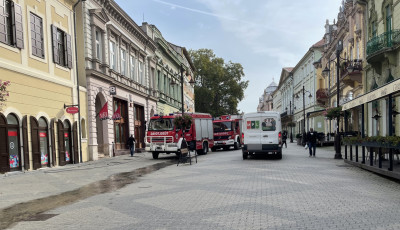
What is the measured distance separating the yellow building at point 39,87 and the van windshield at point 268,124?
10.2 m

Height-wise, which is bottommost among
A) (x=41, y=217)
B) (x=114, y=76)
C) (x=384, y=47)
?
(x=41, y=217)

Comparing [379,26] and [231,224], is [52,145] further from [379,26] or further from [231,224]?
[379,26]

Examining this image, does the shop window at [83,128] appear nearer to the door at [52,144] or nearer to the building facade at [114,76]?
the building facade at [114,76]

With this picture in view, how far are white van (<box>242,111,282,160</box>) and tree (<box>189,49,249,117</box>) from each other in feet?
152

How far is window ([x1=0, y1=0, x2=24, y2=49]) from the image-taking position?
1326 cm

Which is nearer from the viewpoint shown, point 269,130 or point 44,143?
point 44,143

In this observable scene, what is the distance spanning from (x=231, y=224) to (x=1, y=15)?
41.8ft

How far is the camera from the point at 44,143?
15.7 m

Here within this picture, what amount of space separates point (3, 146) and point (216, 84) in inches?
2103

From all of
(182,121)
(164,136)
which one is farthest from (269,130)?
(164,136)

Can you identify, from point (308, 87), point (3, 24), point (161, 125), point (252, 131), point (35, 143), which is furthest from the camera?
point (308, 87)

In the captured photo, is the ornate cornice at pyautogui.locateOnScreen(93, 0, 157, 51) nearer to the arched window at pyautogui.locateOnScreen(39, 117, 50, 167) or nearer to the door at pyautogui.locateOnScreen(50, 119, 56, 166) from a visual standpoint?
the door at pyautogui.locateOnScreen(50, 119, 56, 166)

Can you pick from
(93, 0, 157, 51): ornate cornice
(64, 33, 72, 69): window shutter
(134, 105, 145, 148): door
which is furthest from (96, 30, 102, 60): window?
(134, 105, 145, 148): door

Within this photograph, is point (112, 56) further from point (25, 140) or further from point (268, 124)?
point (268, 124)
